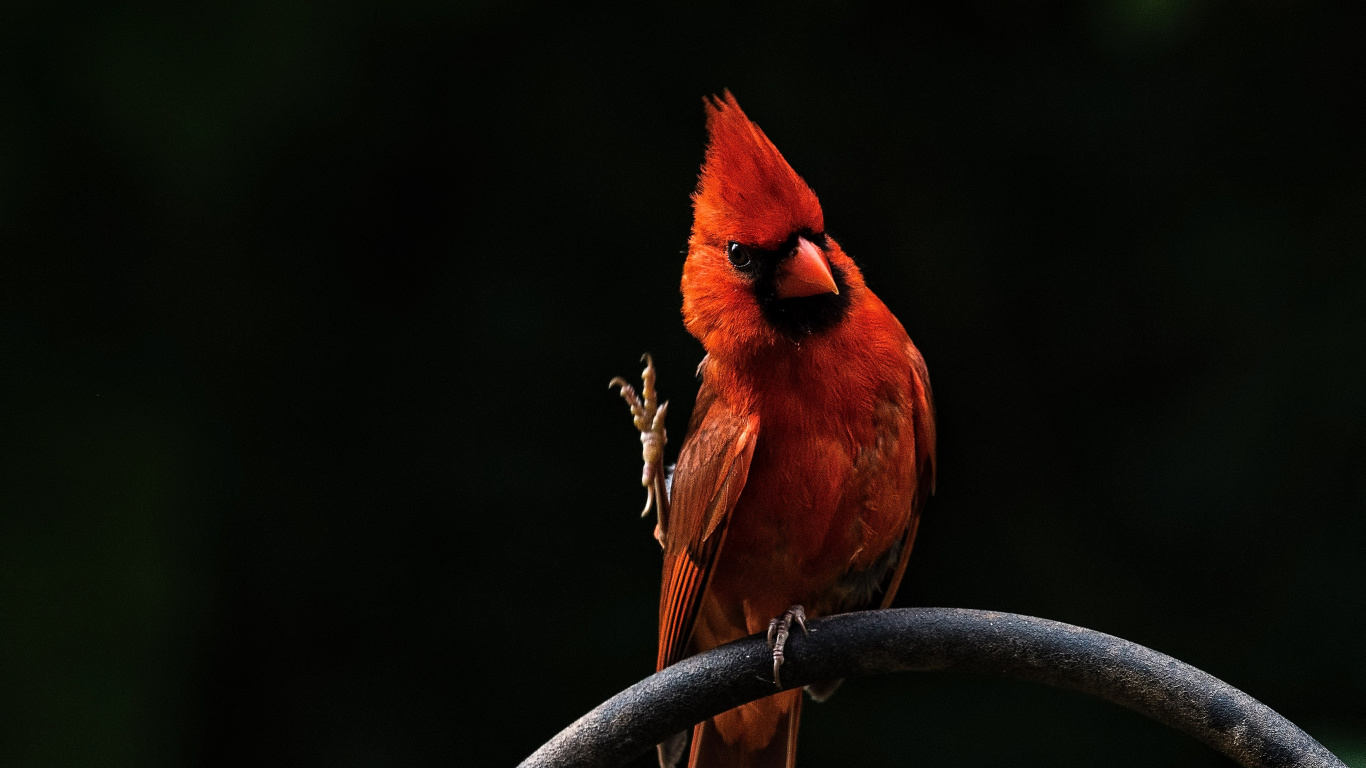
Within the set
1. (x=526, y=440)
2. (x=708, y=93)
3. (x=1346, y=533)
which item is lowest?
(x=1346, y=533)

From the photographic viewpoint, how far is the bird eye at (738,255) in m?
1.63

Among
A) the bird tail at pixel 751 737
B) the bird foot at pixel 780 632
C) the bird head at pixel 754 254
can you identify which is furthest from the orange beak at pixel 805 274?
the bird tail at pixel 751 737

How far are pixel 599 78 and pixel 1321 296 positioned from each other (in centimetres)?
135

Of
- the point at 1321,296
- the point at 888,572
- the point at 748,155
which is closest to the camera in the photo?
the point at 748,155

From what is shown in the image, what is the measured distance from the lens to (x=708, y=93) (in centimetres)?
245

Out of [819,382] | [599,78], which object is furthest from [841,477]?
[599,78]

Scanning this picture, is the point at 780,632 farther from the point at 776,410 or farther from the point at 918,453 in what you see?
the point at 918,453

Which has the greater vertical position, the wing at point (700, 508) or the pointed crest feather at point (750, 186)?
the pointed crest feather at point (750, 186)

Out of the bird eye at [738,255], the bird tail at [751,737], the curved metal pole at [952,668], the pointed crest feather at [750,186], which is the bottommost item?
the bird tail at [751,737]

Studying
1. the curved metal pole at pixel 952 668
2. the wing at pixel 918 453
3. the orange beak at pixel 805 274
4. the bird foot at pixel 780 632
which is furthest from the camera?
the wing at pixel 918 453

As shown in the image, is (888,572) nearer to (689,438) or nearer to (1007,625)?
(689,438)

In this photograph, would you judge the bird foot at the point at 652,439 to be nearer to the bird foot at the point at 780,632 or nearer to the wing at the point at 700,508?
the wing at the point at 700,508

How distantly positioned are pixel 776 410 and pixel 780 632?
31cm

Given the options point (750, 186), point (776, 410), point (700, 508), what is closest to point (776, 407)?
point (776, 410)
